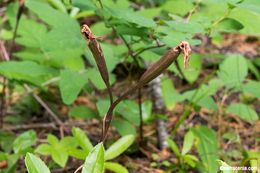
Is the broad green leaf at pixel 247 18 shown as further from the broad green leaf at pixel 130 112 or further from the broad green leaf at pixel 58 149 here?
the broad green leaf at pixel 58 149

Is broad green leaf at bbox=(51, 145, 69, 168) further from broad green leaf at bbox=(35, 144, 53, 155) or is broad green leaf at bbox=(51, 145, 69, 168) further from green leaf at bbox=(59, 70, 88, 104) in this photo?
green leaf at bbox=(59, 70, 88, 104)

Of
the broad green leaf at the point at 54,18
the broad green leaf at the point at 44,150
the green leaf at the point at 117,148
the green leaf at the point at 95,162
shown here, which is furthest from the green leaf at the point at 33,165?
the broad green leaf at the point at 54,18

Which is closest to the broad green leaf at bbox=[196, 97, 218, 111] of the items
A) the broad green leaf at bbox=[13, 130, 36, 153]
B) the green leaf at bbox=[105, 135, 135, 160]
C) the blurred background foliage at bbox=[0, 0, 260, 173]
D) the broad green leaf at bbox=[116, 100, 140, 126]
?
the blurred background foliage at bbox=[0, 0, 260, 173]

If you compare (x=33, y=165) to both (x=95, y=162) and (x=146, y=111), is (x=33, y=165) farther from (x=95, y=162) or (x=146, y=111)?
(x=146, y=111)

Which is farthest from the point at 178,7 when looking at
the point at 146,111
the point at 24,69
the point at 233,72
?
Answer: the point at 24,69

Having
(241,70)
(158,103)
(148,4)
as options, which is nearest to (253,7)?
(241,70)

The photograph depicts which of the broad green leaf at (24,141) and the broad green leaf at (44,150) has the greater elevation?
the broad green leaf at (24,141)

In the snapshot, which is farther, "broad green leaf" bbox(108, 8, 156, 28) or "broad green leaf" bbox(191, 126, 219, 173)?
"broad green leaf" bbox(191, 126, 219, 173)
